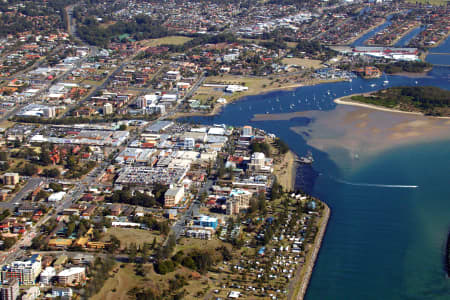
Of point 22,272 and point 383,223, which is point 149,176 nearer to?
point 22,272

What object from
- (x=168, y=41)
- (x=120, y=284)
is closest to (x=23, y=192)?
(x=120, y=284)

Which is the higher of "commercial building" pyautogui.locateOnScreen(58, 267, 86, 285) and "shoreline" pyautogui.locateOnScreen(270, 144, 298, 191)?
"shoreline" pyautogui.locateOnScreen(270, 144, 298, 191)

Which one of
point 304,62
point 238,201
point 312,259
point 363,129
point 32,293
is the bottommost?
point 32,293

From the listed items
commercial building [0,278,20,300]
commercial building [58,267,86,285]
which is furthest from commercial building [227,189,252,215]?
commercial building [0,278,20,300]

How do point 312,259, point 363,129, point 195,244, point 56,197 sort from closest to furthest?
point 312,259
point 195,244
point 56,197
point 363,129

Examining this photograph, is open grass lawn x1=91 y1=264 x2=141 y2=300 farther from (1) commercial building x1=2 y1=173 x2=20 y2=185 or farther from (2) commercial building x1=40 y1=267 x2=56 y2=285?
(1) commercial building x1=2 y1=173 x2=20 y2=185

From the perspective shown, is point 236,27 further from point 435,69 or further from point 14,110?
point 14,110

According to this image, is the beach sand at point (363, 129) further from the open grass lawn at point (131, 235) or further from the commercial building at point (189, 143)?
the open grass lawn at point (131, 235)

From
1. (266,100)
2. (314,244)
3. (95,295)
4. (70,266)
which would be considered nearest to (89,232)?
(70,266)
